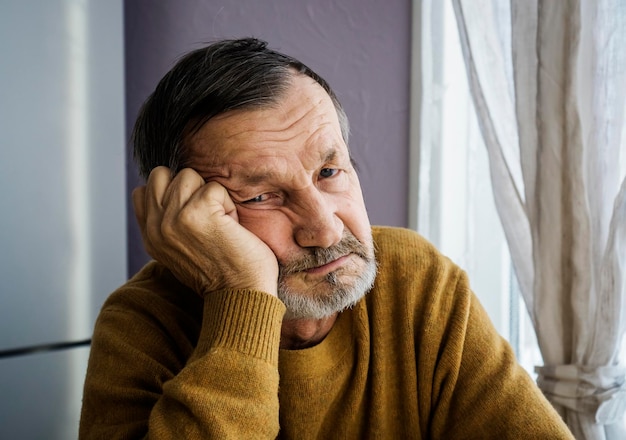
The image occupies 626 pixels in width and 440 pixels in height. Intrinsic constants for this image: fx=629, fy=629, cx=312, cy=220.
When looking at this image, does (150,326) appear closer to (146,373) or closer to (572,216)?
(146,373)

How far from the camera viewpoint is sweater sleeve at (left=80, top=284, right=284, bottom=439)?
96cm

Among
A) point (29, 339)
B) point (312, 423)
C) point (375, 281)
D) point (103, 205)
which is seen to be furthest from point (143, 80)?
point (312, 423)

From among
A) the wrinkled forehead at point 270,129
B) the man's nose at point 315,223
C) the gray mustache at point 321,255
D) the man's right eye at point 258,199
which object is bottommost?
the gray mustache at point 321,255

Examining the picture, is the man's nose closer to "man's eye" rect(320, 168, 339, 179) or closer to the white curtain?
"man's eye" rect(320, 168, 339, 179)

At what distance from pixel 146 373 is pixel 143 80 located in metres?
1.27

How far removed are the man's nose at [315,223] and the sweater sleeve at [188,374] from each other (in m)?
0.13

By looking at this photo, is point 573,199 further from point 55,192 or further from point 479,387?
point 55,192

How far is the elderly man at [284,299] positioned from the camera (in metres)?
1.08

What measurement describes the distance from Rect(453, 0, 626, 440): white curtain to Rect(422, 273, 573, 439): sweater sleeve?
0.24m

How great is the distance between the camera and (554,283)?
1370 mm

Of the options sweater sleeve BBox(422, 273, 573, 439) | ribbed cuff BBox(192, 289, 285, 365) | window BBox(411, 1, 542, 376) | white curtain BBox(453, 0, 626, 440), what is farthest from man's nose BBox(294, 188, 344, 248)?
window BBox(411, 1, 542, 376)

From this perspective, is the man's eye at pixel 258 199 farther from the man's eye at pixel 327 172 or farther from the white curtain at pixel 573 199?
the white curtain at pixel 573 199

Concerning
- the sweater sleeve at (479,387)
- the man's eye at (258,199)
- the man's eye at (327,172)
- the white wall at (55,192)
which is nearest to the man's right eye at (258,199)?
the man's eye at (258,199)

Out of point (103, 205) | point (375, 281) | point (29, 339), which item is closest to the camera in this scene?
point (375, 281)
